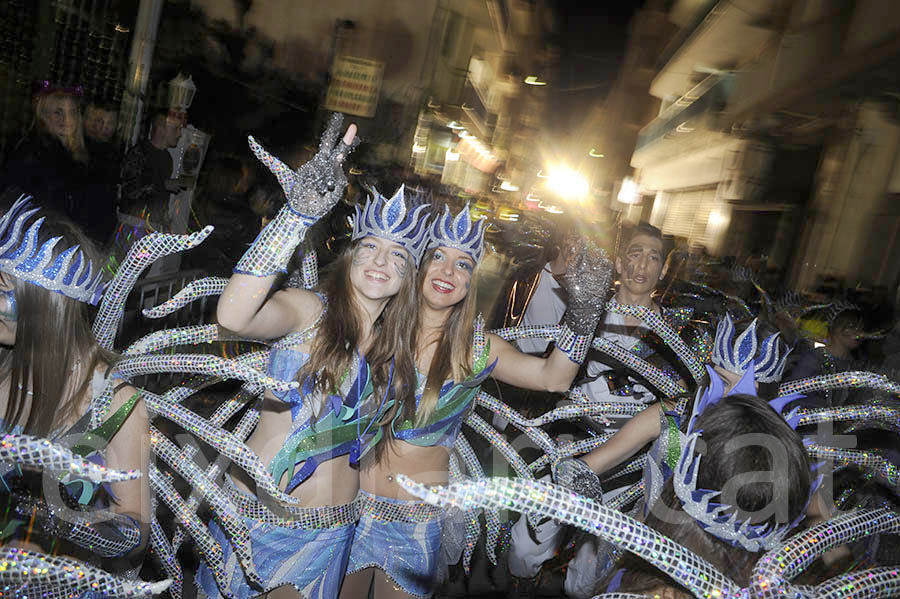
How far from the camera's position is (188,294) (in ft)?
5.91

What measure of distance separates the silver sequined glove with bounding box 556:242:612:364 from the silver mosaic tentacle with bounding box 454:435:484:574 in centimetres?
59

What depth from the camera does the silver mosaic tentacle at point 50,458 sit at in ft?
2.92

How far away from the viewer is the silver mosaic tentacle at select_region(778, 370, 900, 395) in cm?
213

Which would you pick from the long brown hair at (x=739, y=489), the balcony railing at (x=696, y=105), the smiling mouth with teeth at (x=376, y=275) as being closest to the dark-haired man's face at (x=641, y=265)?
the smiling mouth with teeth at (x=376, y=275)

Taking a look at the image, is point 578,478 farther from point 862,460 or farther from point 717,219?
point 717,219

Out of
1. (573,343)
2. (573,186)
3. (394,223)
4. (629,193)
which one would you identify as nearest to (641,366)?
(573,343)

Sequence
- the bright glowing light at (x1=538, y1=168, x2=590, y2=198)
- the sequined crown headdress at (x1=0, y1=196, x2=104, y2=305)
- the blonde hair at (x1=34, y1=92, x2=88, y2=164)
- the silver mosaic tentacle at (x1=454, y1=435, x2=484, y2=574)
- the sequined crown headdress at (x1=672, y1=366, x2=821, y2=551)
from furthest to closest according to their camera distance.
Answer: the blonde hair at (x1=34, y1=92, x2=88, y2=164) < the bright glowing light at (x1=538, y1=168, x2=590, y2=198) < the silver mosaic tentacle at (x1=454, y1=435, x2=484, y2=574) < the sequined crown headdress at (x1=0, y1=196, x2=104, y2=305) < the sequined crown headdress at (x1=672, y1=366, x2=821, y2=551)

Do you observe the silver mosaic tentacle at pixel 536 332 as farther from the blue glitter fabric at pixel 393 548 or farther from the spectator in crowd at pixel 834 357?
the spectator in crowd at pixel 834 357

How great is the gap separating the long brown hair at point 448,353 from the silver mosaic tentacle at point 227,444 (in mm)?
792

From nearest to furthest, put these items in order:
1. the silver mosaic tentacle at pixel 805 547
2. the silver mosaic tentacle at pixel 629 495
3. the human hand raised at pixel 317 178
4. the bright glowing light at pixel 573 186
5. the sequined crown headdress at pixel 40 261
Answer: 1. the silver mosaic tentacle at pixel 805 547
2. the sequined crown headdress at pixel 40 261
3. the human hand raised at pixel 317 178
4. the silver mosaic tentacle at pixel 629 495
5. the bright glowing light at pixel 573 186

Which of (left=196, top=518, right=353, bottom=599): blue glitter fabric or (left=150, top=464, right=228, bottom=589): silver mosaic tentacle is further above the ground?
(left=150, top=464, right=228, bottom=589): silver mosaic tentacle

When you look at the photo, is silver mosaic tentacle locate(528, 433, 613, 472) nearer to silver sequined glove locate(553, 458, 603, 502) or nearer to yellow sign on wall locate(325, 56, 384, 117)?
silver sequined glove locate(553, 458, 603, 502)

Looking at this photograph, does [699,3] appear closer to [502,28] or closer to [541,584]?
[502,28]

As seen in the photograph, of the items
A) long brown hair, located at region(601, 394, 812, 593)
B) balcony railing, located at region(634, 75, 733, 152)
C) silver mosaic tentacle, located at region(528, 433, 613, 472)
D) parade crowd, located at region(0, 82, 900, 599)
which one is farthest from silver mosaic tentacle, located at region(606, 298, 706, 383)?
balcony railing, located at region(634, 75, 733, 152)
